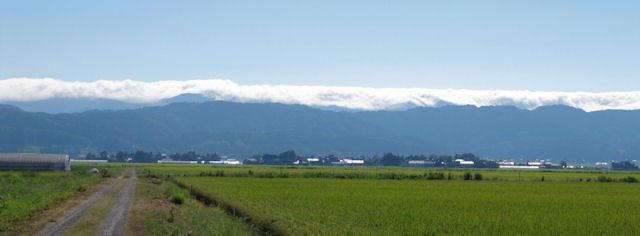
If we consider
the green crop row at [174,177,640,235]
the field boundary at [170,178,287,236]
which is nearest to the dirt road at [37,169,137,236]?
the field boundary at [170,178,287,236]

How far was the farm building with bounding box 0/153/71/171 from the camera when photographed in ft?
426

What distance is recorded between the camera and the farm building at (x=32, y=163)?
12975 cm

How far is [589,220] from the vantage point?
33812mm

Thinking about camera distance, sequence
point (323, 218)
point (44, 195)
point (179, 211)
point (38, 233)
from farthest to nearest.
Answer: point (44, 195) → point (179, 211) → point (323, 218) → point (38, 233)

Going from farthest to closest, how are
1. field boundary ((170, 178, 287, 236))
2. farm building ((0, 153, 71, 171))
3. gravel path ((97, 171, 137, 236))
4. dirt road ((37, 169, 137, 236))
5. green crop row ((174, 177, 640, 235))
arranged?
farm building ((0, 153, 71, 171))
gravel path ((97, 171, 137, 236))
dirt road ((37, 169, 137, 236))
field boundary ((170, 178, 287, 236))
green crop row ((174, 177, 640, 235))

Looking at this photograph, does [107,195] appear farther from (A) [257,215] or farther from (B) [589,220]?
(B) [589,220]

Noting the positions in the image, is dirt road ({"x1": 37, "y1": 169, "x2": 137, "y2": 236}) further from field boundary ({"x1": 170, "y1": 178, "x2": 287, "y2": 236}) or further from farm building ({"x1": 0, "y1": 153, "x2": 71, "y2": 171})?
farm building ({"x1": 0, "y1": 153, "x2": 71, "y2": 171})

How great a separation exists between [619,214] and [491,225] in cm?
979

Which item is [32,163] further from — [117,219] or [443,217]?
[443,217]

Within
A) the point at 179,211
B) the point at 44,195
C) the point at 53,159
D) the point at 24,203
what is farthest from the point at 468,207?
the point at 53,159

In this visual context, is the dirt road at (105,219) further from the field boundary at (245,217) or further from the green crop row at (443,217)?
the green crop row at (443,217)

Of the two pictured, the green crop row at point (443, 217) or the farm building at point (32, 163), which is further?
the farm building at point (32, 163)

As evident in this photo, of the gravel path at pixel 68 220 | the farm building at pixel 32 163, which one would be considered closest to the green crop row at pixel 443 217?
the gravel path at pixel 68 220

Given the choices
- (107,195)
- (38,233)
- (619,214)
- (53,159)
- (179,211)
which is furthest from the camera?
(53,159)
